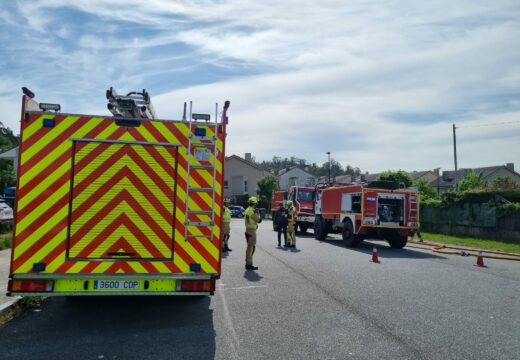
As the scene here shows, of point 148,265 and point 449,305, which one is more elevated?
point 148,265

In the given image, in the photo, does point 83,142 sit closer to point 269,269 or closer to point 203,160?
point 203,160

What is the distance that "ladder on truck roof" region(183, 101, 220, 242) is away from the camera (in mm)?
5367

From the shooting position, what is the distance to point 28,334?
513cm

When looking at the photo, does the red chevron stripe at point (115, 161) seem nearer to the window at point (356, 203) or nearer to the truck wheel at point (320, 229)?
the window at point (356, 203)

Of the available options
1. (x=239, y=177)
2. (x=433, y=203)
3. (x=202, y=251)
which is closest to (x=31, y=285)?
(x=202, y=251)

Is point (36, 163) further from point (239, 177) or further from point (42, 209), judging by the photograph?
point (239, 177)

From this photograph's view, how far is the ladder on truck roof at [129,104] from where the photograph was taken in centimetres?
601

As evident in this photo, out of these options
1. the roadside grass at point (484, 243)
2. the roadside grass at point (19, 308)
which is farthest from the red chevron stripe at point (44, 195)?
the roadside grass at point (484, 243)

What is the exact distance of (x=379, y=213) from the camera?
15789 mm

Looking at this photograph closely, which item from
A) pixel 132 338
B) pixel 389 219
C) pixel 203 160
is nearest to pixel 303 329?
pixel 132 338

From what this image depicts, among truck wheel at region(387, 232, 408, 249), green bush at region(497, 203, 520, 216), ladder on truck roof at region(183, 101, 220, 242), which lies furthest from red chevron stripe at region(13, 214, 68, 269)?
green bush at region(497, 203, 520, 216)

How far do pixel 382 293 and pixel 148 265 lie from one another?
439 cm

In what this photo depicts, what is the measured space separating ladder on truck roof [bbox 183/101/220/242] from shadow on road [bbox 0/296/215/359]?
1.23 meters

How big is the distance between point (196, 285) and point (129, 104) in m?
2.82
